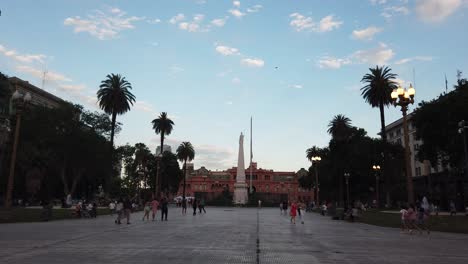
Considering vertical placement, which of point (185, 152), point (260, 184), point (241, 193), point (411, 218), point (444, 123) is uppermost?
point (185, 152)

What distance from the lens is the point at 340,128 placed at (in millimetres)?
83312

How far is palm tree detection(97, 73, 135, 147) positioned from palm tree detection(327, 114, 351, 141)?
3979cm

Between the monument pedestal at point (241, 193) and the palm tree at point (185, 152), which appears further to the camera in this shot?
the palm tree at point (185, 152)

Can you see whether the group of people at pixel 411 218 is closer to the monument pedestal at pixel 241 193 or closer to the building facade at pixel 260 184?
the monument pedestal at pixel 241 193

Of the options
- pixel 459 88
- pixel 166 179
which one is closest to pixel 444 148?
pixel 459 88

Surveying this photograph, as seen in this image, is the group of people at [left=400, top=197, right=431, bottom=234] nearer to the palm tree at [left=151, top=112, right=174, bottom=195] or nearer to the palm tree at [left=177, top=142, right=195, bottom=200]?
the palm tree at [left=151, top=112, right=174, bottom=195]

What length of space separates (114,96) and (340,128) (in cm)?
4338

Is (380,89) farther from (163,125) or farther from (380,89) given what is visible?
(163,125)

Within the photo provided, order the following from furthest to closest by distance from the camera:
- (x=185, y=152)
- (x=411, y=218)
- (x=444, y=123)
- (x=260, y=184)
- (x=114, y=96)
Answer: (x=260, y=184)
(x=185, y=152)
(x=114, y=96)
(x=444, y=123)
(x=411, y=218)

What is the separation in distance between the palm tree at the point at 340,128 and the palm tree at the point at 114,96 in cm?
3979

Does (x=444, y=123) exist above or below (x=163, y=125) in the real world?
below

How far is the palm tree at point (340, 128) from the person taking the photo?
82562 millimetres

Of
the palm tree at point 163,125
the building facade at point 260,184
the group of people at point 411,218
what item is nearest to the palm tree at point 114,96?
the palm tree at point 163,125

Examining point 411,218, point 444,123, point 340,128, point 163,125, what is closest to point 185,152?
point 163,125
